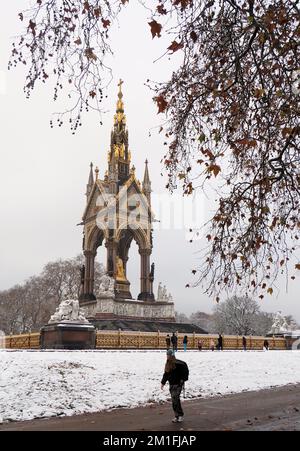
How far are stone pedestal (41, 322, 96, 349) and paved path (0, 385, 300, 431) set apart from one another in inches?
474

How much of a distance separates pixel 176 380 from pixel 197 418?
1.18 m

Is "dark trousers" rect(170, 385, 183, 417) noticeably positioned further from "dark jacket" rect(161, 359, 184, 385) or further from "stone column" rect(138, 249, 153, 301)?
"stone column" rect(138, 249, 153, 301)

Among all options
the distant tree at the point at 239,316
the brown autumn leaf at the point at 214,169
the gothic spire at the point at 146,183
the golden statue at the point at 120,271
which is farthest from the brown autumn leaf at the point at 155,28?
the distant tree at the point at 239,316

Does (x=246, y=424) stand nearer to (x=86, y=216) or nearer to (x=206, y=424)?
(x=206, y=424)

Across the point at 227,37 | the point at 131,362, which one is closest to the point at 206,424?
the point at 227,37

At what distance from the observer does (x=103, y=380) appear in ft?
47.6

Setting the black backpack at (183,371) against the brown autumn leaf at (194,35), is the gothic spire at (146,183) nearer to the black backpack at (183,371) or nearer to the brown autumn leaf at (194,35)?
the black backpack at (183,371)

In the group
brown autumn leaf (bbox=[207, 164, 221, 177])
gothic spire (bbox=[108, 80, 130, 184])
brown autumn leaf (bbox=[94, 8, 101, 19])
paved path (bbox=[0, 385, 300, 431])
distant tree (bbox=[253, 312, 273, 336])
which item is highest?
gothic spire (bbox=[108, 80, 130, 184])

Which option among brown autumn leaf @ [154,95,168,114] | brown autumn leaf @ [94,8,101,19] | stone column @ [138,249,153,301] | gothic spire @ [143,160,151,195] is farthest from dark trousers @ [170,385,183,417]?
gothic spire @ [143,160,151,195]

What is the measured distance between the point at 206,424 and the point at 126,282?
29.6 meters

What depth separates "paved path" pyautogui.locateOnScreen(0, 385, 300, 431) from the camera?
8859 mm

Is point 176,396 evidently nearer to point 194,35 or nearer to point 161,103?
point 161,103

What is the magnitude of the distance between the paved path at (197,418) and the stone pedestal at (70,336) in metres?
12.0

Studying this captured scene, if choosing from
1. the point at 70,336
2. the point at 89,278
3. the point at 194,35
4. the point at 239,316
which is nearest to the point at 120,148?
the point at 89,278
